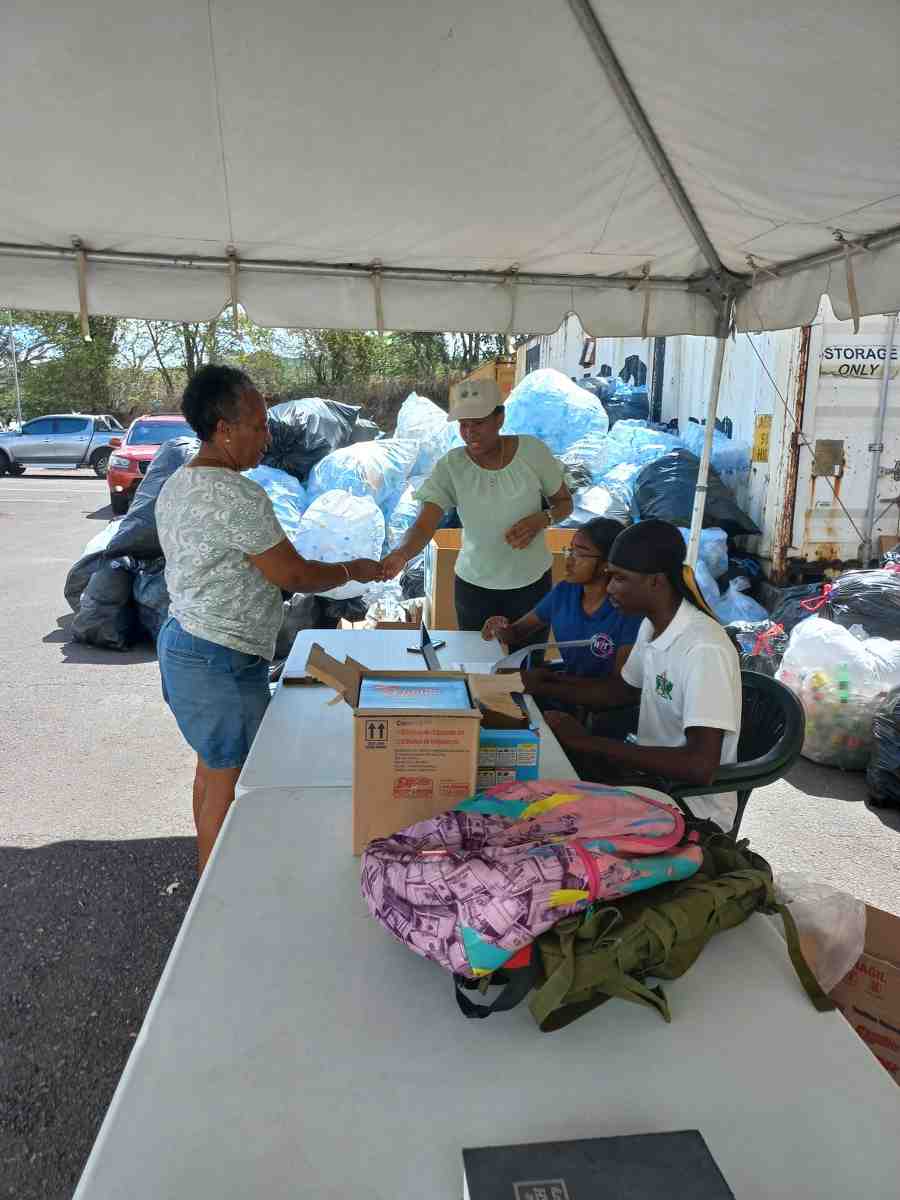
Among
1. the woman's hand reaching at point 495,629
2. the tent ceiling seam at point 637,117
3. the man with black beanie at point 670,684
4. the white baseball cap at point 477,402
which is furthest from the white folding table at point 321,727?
the tent ceiling seam at point 637,117

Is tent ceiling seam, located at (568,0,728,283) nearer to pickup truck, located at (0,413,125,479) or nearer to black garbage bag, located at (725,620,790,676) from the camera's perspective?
black garbage bag, located at (725,620,790,676)

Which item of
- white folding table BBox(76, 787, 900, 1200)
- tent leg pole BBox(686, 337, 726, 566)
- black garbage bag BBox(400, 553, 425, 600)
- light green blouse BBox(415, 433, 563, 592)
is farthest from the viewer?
black garbage bag BBox(400, 553, 425, 600)

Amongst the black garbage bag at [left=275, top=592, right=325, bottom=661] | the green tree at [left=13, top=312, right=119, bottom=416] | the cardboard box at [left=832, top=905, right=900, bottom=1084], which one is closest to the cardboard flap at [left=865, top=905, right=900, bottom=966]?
the cardboard box at [left=832, top=905, right=900, bottom=1084]

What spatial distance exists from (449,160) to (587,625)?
65.4 inches

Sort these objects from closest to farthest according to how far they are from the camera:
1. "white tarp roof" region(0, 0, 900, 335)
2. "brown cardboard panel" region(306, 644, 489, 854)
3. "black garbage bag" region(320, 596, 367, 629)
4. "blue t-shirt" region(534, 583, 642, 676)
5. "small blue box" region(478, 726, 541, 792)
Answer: "brown cardboard panel" region(306, 644, 489, 854)
"small blue box" region(478, 726, 541, 792)
"white tarp roof" region(0, 0, 900, 335)
"blue t-shirt" region(534, 583, 642, 676)
"black garbage bag" region(320, 596, 367, 629)

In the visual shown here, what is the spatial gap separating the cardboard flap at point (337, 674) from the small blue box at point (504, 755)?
286 millimetres

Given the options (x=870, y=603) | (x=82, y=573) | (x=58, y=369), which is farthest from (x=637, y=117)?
(x=58, y=369)

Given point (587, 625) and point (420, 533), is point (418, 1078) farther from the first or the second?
point (420, 533)

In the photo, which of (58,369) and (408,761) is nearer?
(408,761)

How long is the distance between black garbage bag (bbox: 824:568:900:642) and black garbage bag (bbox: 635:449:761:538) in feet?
4.65

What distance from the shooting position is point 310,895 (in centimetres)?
148

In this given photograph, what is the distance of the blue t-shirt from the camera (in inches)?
108

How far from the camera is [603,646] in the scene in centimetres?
275

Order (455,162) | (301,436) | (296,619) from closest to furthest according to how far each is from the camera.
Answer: (455,162) → (296,619) → (301,436)
